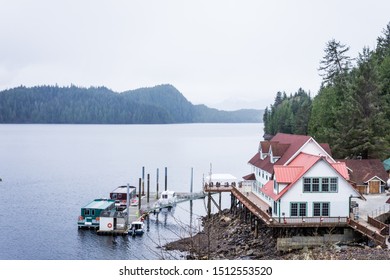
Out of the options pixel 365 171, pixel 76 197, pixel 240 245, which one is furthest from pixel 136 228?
pixel 365 171

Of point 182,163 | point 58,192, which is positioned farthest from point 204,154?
point 58,192

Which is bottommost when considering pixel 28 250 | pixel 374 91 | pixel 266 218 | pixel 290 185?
pixel 28 250

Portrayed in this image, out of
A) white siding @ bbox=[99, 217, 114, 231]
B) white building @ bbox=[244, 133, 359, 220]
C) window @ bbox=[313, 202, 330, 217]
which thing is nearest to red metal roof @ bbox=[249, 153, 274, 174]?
white building @ bbox=[244, 133, 359, 220]

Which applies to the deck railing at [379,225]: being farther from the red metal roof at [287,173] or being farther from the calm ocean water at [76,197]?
the calm ocean water at [76,197]

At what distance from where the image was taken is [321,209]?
23188 millimetres

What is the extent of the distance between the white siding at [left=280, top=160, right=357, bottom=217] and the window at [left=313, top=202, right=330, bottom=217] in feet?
0.54

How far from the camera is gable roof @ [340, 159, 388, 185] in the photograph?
3078 centimetres

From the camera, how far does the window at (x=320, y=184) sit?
75.3ft

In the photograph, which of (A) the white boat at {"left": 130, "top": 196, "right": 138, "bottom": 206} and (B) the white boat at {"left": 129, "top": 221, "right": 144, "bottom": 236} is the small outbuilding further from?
(A) the white boat at {"left": 130, "top": 196, "right": 138, "bottom": 206}

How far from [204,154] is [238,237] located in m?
60.3

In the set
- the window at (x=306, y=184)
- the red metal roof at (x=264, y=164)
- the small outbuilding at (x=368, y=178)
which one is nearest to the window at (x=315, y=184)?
the window at (x=306, y=184)

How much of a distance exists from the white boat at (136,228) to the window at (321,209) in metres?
11.9

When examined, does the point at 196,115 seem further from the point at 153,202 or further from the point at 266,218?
the point at 266,218

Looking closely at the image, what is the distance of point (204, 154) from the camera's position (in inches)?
3425
